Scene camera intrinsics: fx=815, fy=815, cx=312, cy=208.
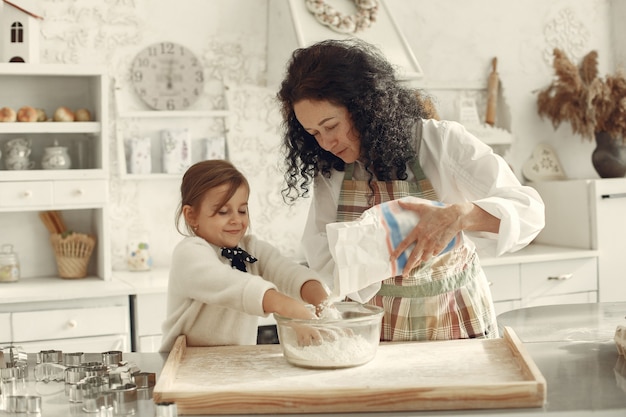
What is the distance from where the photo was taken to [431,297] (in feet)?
6.49

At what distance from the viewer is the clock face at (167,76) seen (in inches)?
155

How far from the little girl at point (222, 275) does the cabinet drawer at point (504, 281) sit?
6.81 ft

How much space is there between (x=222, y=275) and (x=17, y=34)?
2288 millimetres

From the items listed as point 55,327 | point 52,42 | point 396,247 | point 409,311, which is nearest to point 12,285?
point 55,327

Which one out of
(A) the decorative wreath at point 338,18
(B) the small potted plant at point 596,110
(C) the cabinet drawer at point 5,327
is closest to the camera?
(C) the cabinet drawer at point 5,327

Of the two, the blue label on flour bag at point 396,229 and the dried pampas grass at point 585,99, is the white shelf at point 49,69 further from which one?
the dried pampas grass at point 585,99

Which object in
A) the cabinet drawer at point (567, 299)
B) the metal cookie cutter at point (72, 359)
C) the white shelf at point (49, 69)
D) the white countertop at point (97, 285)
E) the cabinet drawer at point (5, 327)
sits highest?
the white shelf at point (49, 69)

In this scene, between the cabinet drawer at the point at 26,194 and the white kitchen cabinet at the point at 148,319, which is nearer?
the white kitchen cabinet at the point at 148,319

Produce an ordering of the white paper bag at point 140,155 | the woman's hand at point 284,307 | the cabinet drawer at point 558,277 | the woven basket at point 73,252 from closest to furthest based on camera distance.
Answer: the woman's hand at point 284,307, the woven basket at point 73,252, the white paper bag at point 140,155, the cabinet drawer at point 558,277

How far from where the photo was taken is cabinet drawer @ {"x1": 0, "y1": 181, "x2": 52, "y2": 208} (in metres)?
3.45

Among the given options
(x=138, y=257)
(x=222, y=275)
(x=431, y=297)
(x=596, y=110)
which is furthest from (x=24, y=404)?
(x=596, y=110)

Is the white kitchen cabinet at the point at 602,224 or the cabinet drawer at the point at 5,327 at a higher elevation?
the white kitchen cabinet at the point at 602,224

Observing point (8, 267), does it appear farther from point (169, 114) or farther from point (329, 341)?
point (329, 341)

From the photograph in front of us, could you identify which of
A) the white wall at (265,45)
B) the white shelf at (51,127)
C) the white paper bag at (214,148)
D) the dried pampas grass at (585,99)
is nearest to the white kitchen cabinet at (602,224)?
the dried pampas grass at (585,99)
